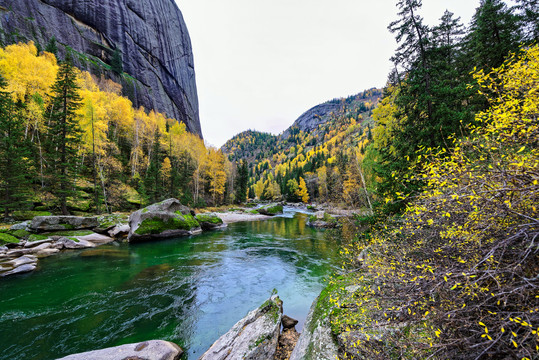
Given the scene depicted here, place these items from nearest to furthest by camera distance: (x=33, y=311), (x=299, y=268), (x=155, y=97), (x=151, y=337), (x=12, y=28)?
1. (x=151, y=337)
2. (x=33, y=311)
3. (x=299, y=268)
4. (x=12, y=28)
5. (x=155, y=97)

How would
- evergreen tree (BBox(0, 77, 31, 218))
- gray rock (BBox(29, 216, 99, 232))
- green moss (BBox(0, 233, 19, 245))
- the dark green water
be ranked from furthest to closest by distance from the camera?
1. evergreen tree (BBox(0, 77, 31, 218))
2. gray rock (BBox(29, 216, 99, 232))
3. green moss (BBox(0, 233, 19, 245))
4. the dark green water

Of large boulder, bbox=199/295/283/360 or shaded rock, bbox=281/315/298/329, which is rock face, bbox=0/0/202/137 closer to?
large boulder, bbox=199/295/283/360

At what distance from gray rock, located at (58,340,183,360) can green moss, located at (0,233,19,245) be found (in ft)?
48.9

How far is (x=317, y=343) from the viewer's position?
4.21 m

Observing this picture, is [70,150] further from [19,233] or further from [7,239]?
[7,239]

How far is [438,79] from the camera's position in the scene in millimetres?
10164

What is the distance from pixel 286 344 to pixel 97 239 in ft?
63.4

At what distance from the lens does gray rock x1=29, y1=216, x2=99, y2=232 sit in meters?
15.3

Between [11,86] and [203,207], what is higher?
[11,86]

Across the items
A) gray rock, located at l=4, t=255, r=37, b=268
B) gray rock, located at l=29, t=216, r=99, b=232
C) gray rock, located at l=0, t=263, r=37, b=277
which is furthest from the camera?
gray rock, located at l=29, t=216, r=99, b=232

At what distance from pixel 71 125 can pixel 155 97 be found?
159 feet

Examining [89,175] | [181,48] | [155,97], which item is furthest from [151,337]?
[181,48]

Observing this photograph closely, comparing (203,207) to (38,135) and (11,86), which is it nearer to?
(38,135)

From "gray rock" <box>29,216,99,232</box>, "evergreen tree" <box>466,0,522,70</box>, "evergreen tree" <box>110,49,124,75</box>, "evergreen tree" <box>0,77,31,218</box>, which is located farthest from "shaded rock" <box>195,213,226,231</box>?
"evergreen tree" <box>110,49,124,75</box>
